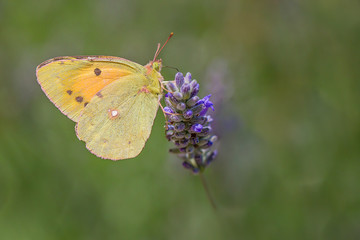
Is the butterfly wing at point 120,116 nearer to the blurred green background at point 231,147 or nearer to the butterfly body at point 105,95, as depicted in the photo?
the butterfly body at point 105,95

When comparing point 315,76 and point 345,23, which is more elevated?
point 345,23

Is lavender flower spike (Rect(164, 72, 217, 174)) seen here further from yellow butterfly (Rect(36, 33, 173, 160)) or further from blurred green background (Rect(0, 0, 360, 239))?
blurred green background (Rect(0, 0, 360, 239))

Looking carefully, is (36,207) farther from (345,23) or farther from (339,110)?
(345,23)

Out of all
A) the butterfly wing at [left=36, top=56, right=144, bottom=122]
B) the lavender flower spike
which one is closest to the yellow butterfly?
the butterfly wing at [left=36, top=56, right=144, bottom=122]

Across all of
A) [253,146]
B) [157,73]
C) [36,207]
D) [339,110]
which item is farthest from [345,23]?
[36,207]

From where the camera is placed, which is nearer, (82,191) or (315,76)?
(82,191)

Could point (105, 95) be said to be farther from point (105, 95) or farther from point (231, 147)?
point (231, 147)
